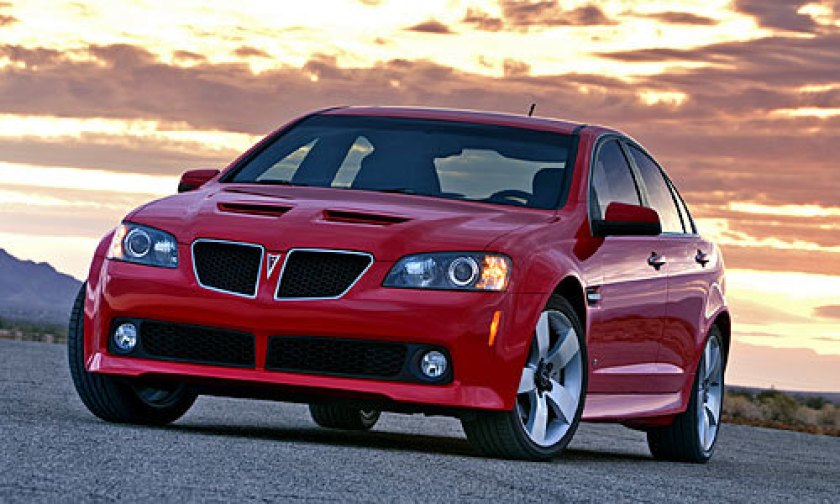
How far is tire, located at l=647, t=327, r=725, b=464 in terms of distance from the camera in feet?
37.1

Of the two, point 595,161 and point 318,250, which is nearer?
point 318,250

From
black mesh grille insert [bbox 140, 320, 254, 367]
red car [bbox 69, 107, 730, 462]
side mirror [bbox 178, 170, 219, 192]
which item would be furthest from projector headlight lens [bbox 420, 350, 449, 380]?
side mirror [bbox 178, 170, 219, 192]

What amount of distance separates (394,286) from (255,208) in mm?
894

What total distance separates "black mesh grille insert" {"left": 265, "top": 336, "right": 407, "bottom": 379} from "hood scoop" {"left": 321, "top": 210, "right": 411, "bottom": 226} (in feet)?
1.97

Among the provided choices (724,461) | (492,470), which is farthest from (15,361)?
(492,470)

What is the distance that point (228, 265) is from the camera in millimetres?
8469

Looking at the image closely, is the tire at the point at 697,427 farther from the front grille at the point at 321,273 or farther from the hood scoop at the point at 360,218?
the front grille at the point at 321,273

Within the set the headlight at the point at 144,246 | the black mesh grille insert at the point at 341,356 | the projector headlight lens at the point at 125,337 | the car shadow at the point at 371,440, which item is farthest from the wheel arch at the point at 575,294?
the projector headlight lens at the point at 125,337

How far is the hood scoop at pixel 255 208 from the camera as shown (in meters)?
8.67

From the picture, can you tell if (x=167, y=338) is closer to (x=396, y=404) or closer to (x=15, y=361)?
(x=396, y=404)

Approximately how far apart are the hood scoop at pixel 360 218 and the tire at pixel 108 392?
46.8 inches

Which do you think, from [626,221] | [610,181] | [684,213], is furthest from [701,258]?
[626,221]

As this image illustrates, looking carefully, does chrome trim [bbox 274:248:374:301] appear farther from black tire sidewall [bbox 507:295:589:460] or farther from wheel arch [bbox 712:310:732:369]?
wheel arch [bbox 712:310:732:369]

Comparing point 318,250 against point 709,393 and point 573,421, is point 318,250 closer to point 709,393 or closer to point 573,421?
point 573,421
